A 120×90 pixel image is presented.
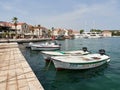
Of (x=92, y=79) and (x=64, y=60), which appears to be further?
(x=64, y=60)

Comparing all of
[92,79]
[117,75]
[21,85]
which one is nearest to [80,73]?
[92,79]

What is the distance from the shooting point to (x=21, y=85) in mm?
9047

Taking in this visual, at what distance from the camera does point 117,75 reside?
18547 millimetres

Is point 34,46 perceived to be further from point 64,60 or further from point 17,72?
point 17,72

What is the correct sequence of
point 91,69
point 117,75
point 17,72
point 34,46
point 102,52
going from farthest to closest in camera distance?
point 34,46, point 102,52, point 91,69, point 117,75, point 17,72

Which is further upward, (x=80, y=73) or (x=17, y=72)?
(x=17, y=72)

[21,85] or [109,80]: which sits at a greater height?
[21,85]

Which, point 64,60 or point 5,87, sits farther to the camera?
point 64,60

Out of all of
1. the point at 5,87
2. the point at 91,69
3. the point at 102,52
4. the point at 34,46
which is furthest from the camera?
the point at 34,46

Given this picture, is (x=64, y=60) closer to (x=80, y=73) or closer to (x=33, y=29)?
(x=80, y=73)

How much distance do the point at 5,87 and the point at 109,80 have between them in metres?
10.6

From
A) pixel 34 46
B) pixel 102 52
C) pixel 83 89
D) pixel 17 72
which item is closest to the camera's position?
pixel 17 72

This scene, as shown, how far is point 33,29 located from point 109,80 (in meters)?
130

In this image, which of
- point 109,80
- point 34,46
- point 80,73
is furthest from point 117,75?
point 34,46
